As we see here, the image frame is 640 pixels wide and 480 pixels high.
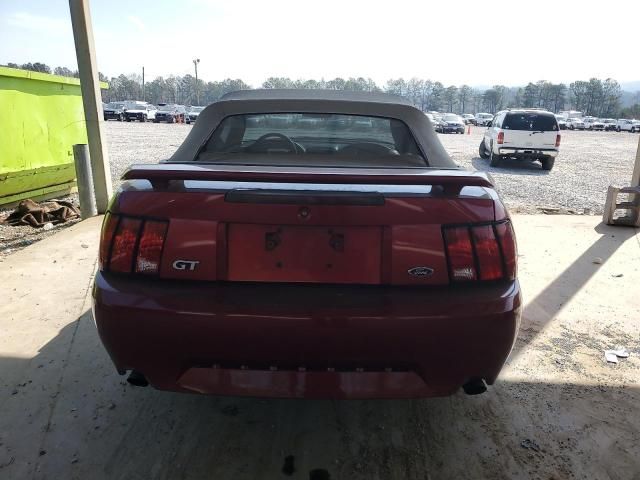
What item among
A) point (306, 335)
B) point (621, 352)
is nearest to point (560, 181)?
point (621, 352)

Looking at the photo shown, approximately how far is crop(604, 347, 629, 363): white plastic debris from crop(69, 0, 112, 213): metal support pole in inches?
239

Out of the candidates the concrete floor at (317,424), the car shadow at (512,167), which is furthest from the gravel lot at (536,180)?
the concrete floor at (317,424)

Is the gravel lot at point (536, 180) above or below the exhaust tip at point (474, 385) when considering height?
below

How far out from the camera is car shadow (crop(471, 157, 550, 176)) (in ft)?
45.0

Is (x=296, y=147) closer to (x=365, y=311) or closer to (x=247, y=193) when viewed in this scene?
(x=247, y=193)

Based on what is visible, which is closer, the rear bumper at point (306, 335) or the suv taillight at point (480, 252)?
the rear bumper at point (306, 335)

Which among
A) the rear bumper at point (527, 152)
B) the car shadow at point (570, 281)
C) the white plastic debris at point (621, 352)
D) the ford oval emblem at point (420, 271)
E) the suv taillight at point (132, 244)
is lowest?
the white plastic debris at point (621, 352)

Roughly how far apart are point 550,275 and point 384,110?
271cm

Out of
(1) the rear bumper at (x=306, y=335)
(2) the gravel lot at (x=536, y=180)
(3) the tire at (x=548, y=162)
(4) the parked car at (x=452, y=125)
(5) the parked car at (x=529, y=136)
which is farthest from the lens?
(4) the parked car at (x=452, y=125)

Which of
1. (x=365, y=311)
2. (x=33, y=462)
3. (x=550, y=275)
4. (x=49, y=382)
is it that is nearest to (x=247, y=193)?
(x=365, y=311)

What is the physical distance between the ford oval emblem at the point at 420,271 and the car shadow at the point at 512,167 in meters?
12.5

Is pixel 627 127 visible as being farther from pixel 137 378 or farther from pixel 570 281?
pixel 137 378

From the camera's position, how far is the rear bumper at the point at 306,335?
1700 mm

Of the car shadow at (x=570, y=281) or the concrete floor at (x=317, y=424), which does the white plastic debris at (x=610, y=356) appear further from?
the car shadow at (x=570, y=281)
